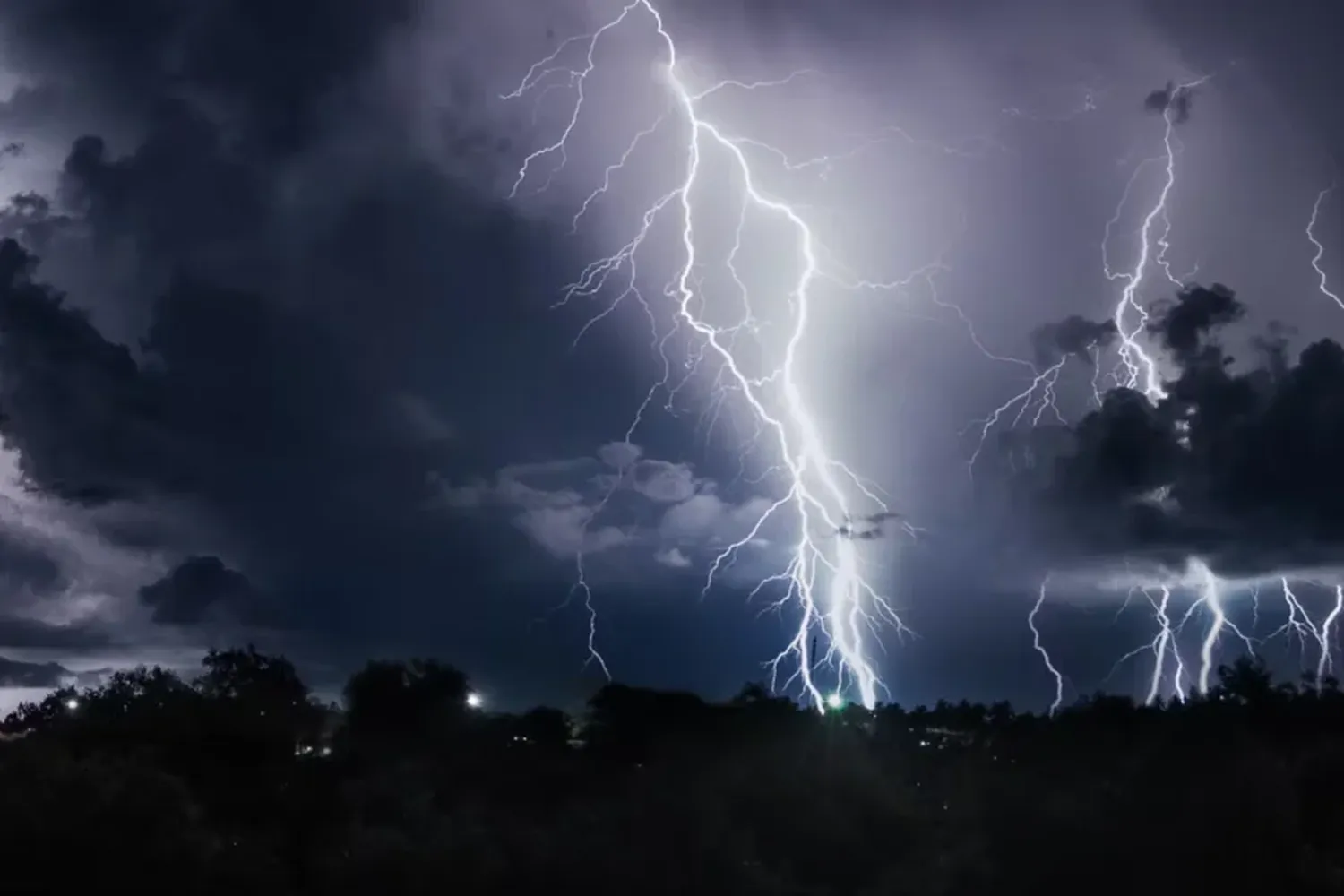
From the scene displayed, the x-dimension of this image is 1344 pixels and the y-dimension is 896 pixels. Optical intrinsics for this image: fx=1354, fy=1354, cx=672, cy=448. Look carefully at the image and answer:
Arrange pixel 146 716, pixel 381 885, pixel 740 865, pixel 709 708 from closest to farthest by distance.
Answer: pixel 381 885
pixel 740 865
pixel 146 716
pixel 709 708

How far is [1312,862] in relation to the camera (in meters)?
20.1

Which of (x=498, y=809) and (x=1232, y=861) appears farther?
(x=498, y=809)

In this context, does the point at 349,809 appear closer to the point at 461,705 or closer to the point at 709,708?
the point at 461,705

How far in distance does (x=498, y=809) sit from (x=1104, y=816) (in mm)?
10050

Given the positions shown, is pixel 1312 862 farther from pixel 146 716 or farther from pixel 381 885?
pixel 146 716

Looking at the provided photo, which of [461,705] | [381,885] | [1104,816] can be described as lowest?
[381,885]

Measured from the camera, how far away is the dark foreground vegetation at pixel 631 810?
60.6 ft

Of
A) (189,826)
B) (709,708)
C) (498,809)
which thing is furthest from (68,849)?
(709,708)

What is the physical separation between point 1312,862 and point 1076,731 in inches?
589

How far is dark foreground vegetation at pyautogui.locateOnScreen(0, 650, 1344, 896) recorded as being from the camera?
18.5 meters

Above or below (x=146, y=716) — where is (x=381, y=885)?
below

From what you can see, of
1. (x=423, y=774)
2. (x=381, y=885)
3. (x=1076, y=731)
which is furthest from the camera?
(x=1076, y=731)

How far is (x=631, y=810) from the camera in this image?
73.5 feet

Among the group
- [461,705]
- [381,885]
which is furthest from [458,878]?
[461,705]
